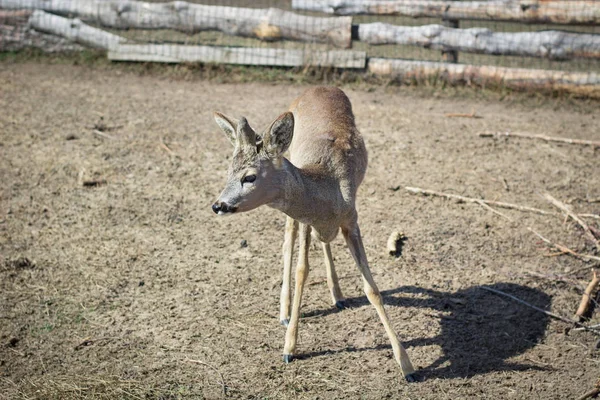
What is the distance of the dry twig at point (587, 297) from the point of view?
6277 millimetres

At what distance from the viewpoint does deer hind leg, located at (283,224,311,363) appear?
223 inches

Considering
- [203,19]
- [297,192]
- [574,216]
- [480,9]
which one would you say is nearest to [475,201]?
[574,216]

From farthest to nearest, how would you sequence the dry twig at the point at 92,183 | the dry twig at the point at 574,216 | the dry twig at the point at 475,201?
the dry twig at the point at 92,183 → the dry twig at the point at 475,201 → the dry twig at the point at 574,216

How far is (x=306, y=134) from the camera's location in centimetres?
600

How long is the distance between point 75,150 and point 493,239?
16.4 ft

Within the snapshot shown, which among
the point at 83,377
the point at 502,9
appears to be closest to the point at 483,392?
the point at 83,377

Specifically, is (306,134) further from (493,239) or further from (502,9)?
(502,9)

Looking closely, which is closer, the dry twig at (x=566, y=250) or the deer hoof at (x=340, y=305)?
the deer hoof at (x=340, y=305)

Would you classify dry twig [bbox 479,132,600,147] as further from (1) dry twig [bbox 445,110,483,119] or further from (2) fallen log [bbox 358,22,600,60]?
(2) fallen log [bbox 358,22,600,60]

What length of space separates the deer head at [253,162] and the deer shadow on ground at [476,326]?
1623 mm

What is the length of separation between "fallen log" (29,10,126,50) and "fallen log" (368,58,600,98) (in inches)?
168

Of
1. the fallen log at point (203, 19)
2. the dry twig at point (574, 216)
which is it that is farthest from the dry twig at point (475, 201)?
the fallen log at point (203, 19)

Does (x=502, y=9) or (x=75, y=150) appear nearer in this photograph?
(x=75, y=150)

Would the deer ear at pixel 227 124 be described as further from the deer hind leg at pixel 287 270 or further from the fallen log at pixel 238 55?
the fallen log at pixel 238 55
